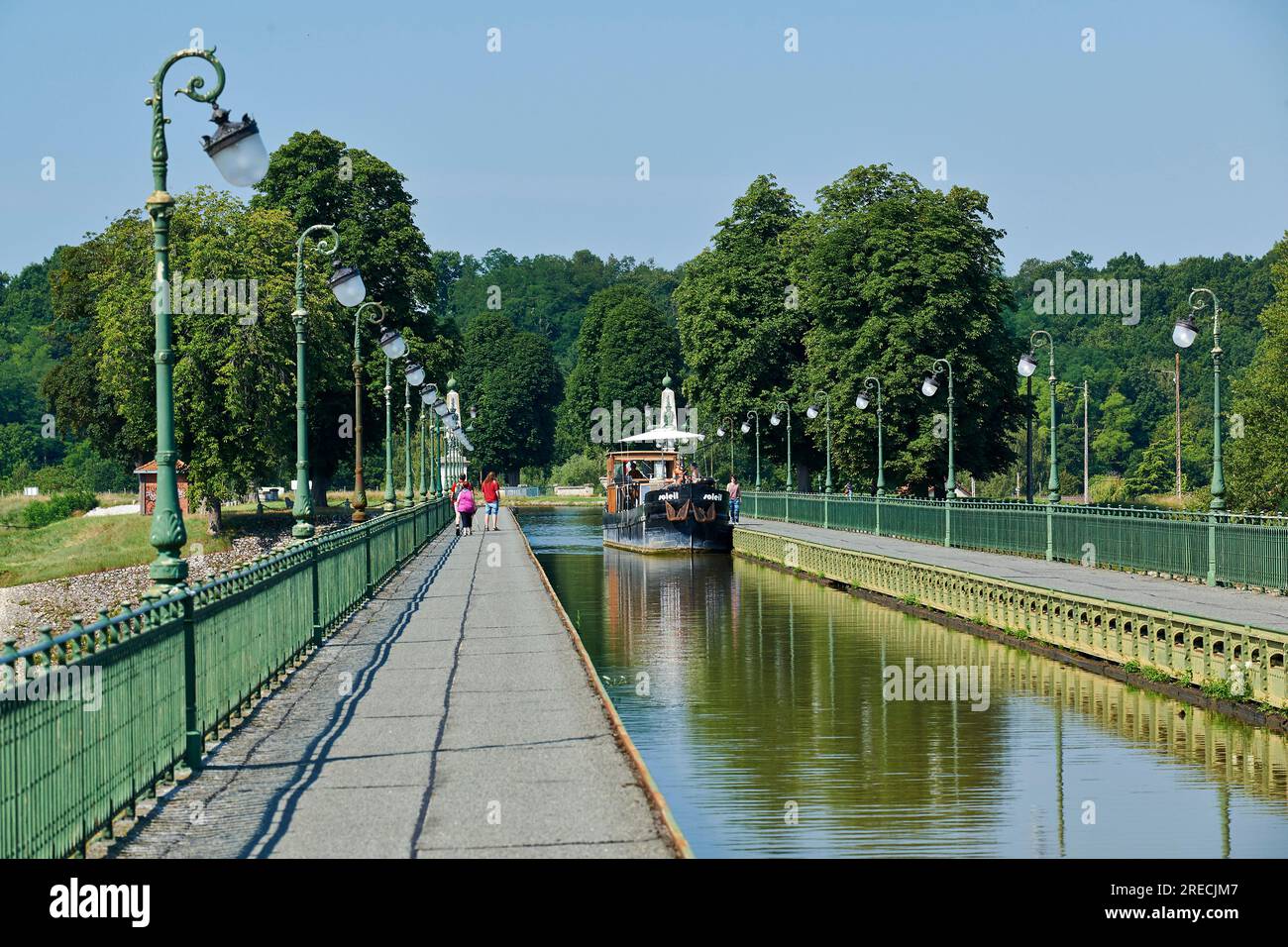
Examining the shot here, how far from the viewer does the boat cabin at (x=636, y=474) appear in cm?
6862

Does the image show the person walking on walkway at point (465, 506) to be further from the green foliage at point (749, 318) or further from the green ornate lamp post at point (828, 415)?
the green foliage at point (749, 318)

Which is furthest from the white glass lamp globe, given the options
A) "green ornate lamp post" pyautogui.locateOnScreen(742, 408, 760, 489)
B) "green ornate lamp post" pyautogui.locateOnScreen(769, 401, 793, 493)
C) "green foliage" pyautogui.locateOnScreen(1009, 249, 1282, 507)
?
"green foliage" pyautogui.locateOnScreen(1009, 249, 1282, 507)

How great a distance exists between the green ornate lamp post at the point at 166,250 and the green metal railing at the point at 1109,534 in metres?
19.6

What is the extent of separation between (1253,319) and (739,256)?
209ft

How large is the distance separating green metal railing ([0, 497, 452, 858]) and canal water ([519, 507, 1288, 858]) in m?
4.41

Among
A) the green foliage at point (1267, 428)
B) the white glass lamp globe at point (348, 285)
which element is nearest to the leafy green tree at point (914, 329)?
the green foliage at point (1267, 428)

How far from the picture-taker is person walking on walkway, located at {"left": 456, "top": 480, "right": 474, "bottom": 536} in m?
57.8

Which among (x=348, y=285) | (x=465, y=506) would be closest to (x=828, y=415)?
(x=465, y=506)

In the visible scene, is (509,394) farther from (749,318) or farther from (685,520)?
(685,520)

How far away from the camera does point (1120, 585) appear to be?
97.6 feet

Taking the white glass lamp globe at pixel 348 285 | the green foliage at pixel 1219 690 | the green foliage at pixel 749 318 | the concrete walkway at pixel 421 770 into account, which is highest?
the green foliage at pixel 749 318

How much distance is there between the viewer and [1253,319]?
130500 mm

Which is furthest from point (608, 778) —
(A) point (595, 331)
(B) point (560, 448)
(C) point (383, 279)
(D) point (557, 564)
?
(B) point (560, 448)
